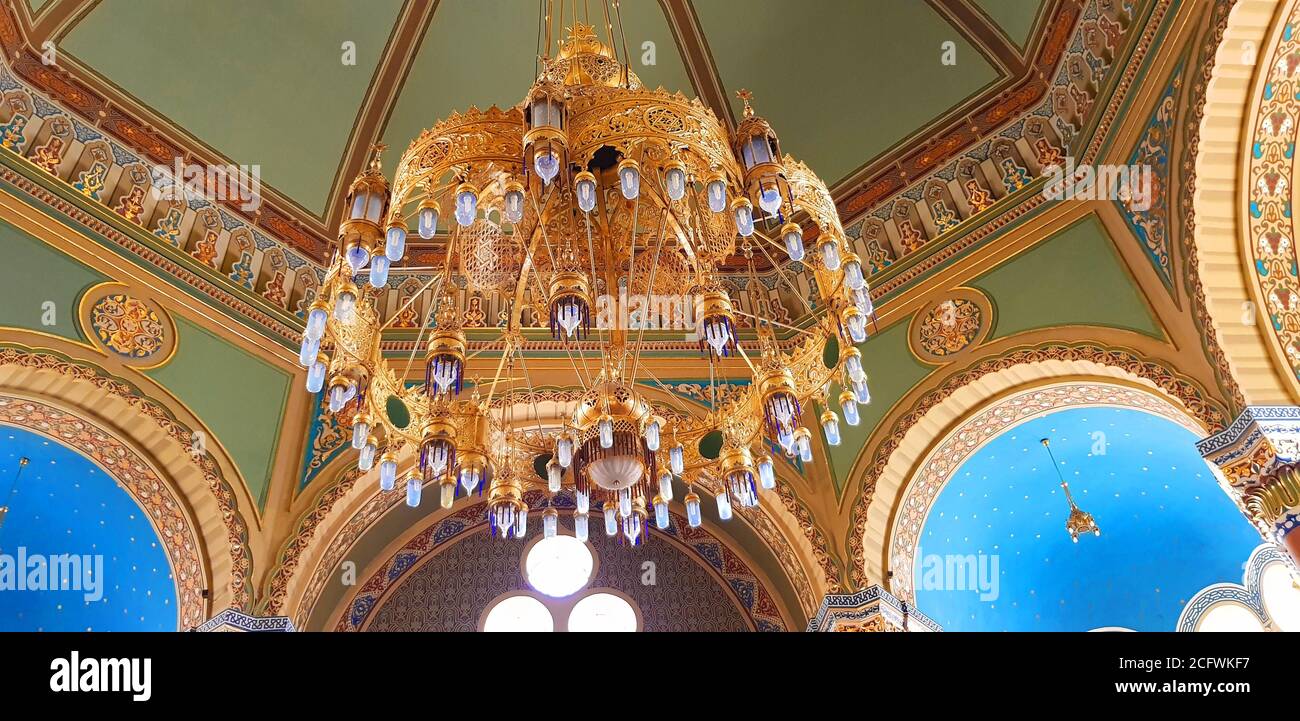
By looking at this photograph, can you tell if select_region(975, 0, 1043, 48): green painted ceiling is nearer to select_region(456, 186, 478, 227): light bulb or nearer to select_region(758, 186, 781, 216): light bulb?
select_region(758, 186, 781, 216): light bulb

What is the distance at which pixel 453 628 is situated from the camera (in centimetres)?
828

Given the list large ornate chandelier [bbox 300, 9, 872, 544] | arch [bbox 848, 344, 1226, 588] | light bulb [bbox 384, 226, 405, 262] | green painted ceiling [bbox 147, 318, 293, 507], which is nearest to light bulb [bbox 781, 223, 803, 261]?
large ornate chandelier [bbox 300, 9, 872, 544]

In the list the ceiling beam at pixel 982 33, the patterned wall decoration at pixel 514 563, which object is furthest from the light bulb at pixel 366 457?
the ceiling beam at pixel 982 33

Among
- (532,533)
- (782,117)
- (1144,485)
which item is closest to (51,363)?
(532,533)

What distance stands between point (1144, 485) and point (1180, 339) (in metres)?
Answer: 2.07

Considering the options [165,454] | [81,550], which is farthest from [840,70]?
[81,550]

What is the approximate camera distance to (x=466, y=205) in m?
4.20

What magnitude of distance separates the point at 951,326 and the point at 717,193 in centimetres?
375

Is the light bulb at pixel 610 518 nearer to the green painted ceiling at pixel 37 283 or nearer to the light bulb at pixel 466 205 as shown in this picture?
the light bulb at pixel 466 205

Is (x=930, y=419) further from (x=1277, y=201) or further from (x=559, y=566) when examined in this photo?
(x=559, y=566)

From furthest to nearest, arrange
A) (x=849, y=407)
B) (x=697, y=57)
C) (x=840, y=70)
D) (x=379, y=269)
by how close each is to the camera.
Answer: (x=697, y=57)
(x=840, y=70)
(x=849, y=407)
(x=379, y=269)

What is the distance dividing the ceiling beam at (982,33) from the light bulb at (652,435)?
15.2ft

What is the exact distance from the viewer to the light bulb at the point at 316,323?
4.11 m
